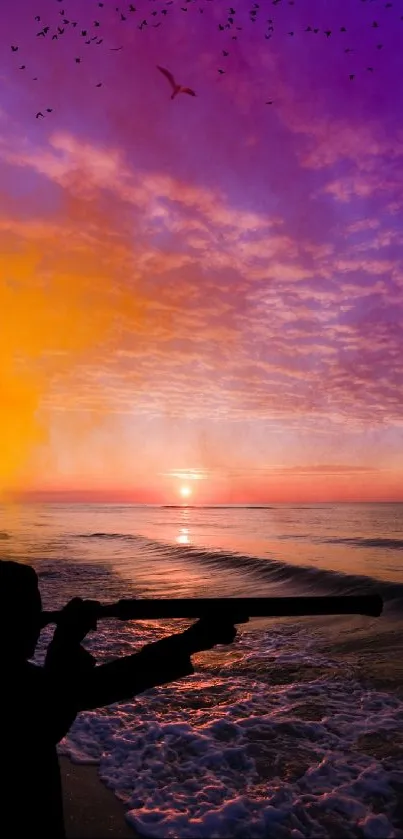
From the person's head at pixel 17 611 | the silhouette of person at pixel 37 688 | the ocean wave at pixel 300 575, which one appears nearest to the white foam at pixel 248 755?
the silhouette of person at pixel 37 688

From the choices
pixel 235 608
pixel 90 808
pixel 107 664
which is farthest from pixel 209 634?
pixel 90 808

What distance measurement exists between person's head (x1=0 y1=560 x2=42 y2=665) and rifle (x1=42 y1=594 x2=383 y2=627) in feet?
0.46

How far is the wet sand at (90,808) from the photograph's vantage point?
14.7ft

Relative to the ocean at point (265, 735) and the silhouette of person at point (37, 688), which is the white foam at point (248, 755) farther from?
the silhouette of person at point (37, 688)

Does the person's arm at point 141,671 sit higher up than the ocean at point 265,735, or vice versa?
the person's arm at point 141,671

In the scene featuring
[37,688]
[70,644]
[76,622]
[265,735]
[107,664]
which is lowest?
[265,735]

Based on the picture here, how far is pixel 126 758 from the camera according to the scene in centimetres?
599

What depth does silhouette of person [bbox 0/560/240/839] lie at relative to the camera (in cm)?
266

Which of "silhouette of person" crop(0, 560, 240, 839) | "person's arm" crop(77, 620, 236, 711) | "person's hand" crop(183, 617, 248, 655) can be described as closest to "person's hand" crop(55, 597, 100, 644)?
"silhouette of person" crop(0, 560, 240, 839)

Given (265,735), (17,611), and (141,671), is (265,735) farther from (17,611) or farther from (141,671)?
(17,611)

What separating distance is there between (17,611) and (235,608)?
122 cm

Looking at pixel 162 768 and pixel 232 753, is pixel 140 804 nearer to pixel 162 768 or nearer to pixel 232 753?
pixel 162 768

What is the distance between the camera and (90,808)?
4859 millimetres

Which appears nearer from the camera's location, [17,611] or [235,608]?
[17,611]
